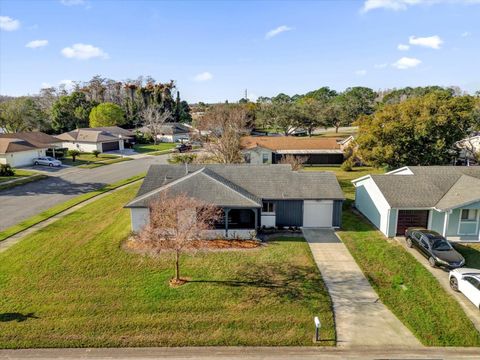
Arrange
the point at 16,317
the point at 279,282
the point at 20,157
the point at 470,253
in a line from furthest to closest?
the point at 20,157 → the point at 470,253 → the point at 279,282 → the point at 16,317

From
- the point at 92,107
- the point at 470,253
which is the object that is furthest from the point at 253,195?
the point at 92,107

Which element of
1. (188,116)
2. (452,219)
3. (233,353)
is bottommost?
(233,353)

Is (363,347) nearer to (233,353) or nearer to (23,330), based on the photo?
(233,353)

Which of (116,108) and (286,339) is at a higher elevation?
(116,108)

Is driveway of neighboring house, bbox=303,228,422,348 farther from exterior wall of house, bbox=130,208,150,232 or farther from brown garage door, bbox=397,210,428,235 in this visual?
exterior wall of house, bbox=130,208,150,232

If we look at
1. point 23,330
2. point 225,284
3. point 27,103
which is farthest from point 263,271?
point 27,103

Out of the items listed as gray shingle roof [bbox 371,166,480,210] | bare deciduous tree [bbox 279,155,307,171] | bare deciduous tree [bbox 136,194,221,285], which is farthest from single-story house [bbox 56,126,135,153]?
gray shingle roof [bbox 371,166,480,210]

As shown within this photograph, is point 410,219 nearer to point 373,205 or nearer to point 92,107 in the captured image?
point 373,205
